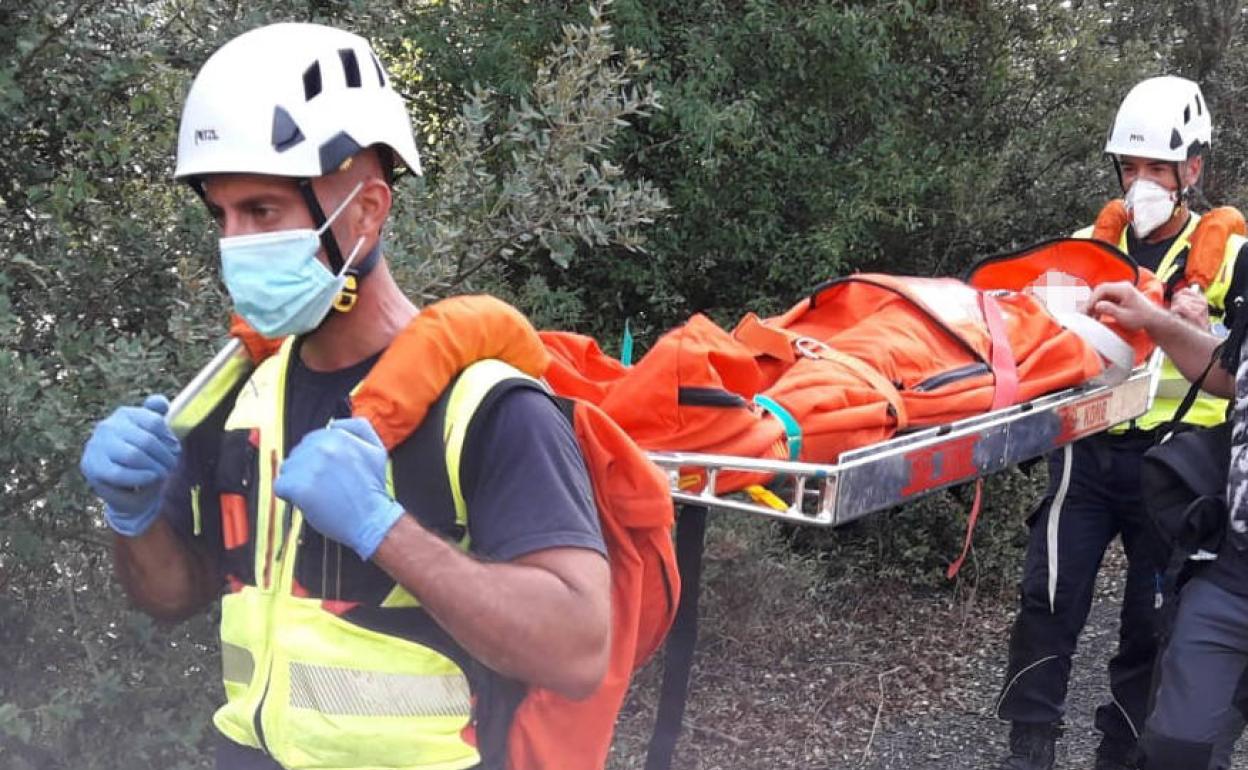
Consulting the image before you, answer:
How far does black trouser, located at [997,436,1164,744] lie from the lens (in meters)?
4.54

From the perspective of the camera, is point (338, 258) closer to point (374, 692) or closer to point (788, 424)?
point (374, 692)

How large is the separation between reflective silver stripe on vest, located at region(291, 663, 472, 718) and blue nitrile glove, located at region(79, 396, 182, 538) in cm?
40

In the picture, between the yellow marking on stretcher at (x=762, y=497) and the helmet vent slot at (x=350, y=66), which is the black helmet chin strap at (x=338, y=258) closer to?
the helmet vent slot at (x=350, y=66)

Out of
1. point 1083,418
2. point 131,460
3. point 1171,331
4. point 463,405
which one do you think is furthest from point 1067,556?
point 131,460

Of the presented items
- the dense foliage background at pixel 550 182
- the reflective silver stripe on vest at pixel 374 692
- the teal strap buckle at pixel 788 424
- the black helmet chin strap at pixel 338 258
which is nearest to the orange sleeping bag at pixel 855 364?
the teal strap buckle at pixel 788 424

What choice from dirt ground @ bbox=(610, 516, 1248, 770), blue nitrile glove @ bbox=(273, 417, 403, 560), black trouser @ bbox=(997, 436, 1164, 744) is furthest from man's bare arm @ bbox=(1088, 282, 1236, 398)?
blue nitrile glove @ bbox=(273, 417, 403, 560)

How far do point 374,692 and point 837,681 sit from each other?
423 cm

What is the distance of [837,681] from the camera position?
5.81 meters

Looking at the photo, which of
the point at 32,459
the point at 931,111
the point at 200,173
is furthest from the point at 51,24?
the point at 931,111

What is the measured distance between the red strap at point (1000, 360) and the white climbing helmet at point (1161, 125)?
1.12 m

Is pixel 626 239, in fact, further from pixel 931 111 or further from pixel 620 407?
pixel 931 111

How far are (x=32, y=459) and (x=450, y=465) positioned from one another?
1.74 metres

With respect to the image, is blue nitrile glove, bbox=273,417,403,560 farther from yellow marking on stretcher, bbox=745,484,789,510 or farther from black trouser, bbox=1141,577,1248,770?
black trouser, bbox=1141,577,1248,770

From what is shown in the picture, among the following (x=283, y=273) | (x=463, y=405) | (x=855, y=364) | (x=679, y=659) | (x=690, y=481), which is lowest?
(x=679, y=659)
